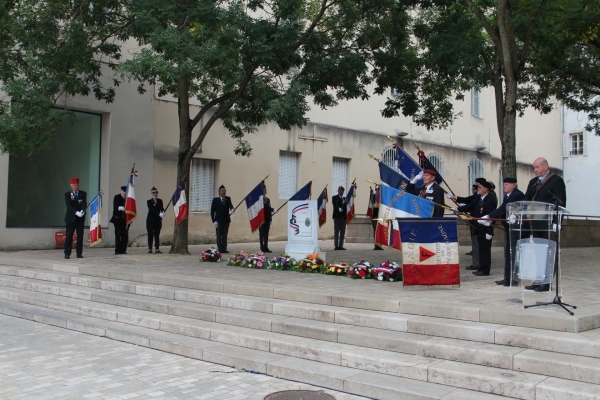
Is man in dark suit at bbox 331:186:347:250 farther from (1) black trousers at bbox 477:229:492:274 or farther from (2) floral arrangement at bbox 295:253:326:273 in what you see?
(1) black trousers at bbox 477:229:492:274

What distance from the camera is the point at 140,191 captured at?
19500mm

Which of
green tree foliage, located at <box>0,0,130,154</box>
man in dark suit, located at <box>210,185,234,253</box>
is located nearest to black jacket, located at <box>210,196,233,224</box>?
man in dark suit, located at <box>210,185,234,253</box>

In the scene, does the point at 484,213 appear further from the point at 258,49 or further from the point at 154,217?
the point at 154,217

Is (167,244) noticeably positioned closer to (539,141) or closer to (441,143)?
(441,143)

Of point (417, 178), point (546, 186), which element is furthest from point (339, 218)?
point (546, 186)

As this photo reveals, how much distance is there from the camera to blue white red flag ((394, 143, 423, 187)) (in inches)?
453

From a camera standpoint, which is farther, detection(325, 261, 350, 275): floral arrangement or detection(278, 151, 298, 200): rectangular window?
detection(278, 151, 298, 200): rectangular window

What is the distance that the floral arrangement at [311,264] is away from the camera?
11.8 metres

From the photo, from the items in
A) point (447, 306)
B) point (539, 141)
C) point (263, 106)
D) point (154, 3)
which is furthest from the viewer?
point (539, 141)

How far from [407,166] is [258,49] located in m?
3.98

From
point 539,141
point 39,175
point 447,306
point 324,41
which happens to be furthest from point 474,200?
point 539,141

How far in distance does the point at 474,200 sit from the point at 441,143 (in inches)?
728

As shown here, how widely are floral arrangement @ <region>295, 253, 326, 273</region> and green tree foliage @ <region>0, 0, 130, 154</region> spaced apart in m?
6.34

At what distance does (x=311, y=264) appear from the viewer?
1194cm
